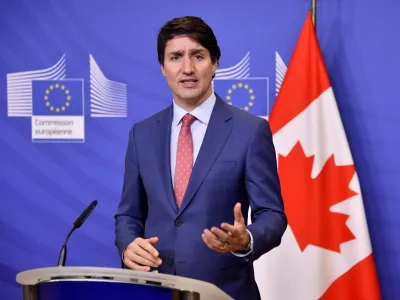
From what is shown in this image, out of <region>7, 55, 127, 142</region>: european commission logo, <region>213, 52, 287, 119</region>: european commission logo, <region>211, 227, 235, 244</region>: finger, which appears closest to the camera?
<region>211, 227, 235, 244</region>: finger

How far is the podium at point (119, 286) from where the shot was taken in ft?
3.72

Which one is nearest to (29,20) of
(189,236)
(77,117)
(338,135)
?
(77,117)

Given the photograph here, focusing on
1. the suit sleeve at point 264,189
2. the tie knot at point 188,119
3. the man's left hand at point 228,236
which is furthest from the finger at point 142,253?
the tie knot at point 188,119

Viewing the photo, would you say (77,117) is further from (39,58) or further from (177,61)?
(177,61)

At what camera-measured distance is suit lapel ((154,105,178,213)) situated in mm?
1923

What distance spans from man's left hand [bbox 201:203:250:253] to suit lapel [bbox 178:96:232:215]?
291 mm

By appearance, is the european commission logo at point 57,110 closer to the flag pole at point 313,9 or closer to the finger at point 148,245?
Answer: the flag pole at point 313,9

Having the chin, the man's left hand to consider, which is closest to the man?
the chin

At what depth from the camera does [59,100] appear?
3.64 m

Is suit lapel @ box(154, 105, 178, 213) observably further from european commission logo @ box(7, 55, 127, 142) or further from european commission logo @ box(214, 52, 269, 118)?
european commission logo @ box(7, 55, 127, 142)

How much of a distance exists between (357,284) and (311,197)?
506 millimetres

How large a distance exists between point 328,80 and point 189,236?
1.62m

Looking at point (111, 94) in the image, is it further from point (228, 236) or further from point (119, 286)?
point (119, 286)

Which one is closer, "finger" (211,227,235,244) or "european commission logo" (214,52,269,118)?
"finger" (211,227,235,244)
